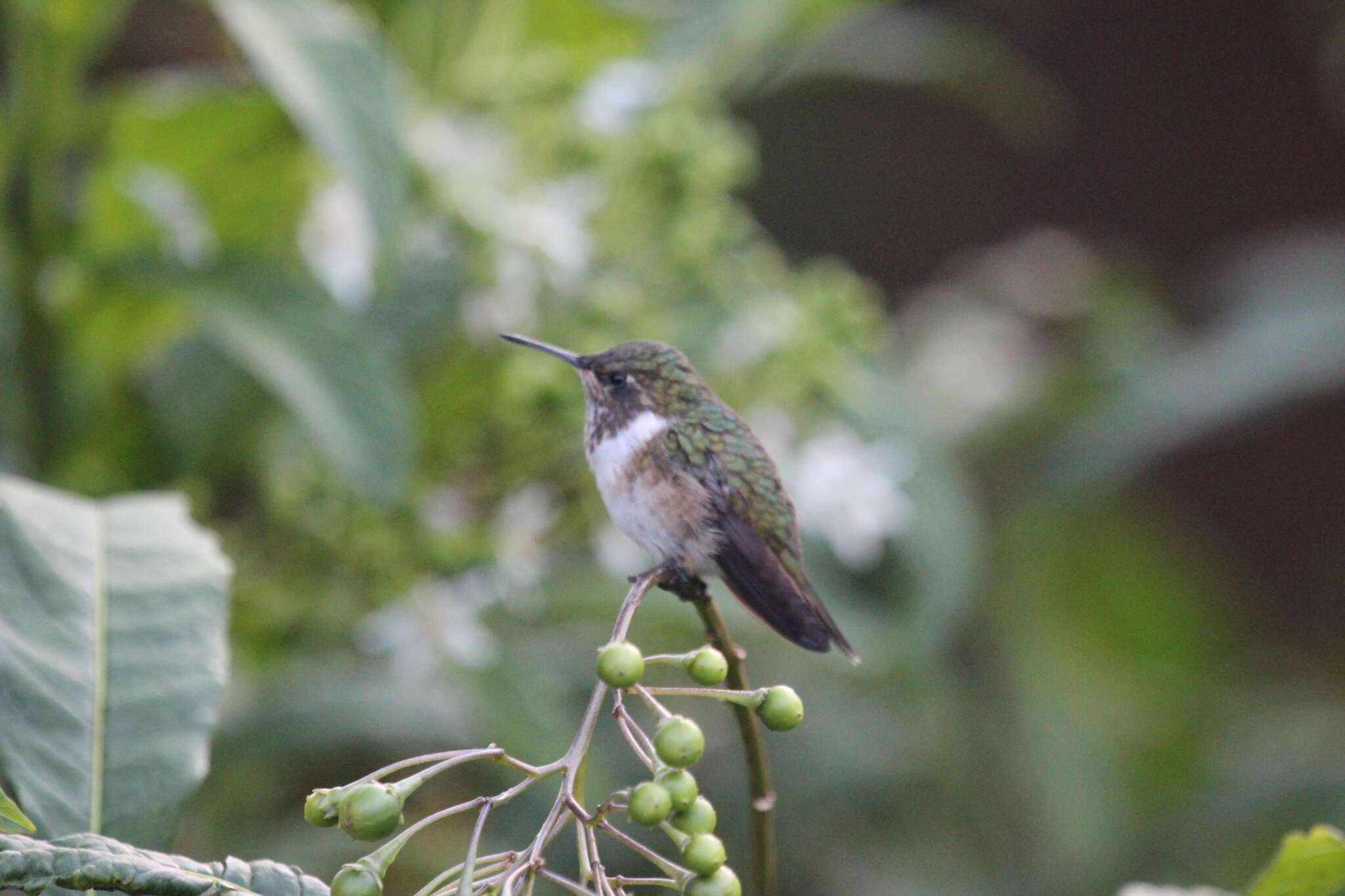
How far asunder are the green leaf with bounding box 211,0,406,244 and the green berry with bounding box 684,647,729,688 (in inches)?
22.2

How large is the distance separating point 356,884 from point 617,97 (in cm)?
96

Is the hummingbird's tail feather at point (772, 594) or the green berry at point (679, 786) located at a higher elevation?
the hummingbird's tail feather at point (772, 594)

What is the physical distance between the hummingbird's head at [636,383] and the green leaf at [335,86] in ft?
0.93

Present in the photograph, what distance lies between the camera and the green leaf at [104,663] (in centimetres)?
67

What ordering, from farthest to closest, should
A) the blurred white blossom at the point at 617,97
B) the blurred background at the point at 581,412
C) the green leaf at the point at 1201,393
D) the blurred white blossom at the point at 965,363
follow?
the blurred white blossom at the point at 965,363 < the green leaf at the point at 1201,393 < the blurred white blossom at the point at 617,97 < the blurred background at the point at 581,412

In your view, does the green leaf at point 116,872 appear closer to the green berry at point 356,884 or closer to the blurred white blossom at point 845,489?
the green berry at point 356,884

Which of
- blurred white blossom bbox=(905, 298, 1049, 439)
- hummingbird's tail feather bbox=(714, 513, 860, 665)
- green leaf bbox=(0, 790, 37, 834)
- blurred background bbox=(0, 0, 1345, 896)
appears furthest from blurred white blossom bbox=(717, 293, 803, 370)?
blurred white blossom bbox=(905, 298, 1049, 439)

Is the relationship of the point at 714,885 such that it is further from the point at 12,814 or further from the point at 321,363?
the point at 321,363

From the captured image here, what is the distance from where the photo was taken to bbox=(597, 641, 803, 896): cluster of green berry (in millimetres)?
512

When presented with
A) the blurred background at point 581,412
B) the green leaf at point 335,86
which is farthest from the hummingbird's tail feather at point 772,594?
the green leaf at point 335,86

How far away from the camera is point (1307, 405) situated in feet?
10.4

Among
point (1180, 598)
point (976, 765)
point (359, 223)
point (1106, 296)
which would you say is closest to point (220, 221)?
point (359, 223)

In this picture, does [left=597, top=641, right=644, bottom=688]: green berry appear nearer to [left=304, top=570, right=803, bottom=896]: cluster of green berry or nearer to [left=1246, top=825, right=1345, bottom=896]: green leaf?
[left=304, top=570, right=803, bottom=896]: cluster of green berry

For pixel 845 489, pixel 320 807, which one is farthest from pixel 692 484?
pixel 845 489
